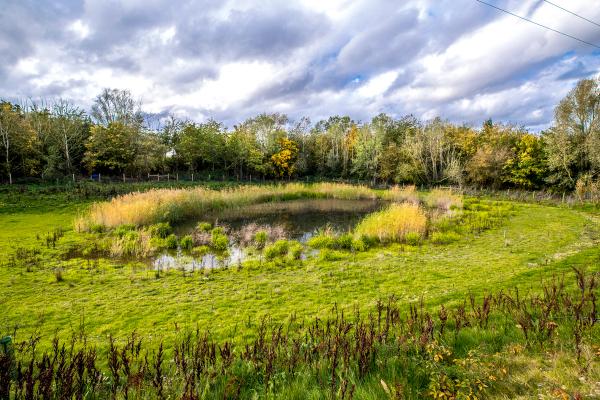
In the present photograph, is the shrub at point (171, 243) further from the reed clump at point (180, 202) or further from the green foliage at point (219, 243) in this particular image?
the reed clump at point (180, 202)

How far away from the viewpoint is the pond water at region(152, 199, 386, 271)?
11117 millimetres

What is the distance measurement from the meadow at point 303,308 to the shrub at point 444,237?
Answer: 3.4 inches

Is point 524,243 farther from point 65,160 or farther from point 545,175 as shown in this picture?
point 65,160

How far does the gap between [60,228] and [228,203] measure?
1059 centimetres

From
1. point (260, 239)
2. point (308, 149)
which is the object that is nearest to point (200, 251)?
point (260, 239)

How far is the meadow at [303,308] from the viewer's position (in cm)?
293

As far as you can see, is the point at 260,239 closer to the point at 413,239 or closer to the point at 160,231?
the point at 160,231

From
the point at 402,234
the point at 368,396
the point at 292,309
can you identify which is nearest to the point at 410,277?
the point at 292,309

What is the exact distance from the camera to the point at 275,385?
3.12m

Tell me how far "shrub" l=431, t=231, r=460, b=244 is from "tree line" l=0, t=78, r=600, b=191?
1855cm

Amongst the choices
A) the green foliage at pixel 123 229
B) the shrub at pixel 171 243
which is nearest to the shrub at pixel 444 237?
the shrub at pixel 171 243

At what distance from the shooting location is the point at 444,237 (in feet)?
44.4

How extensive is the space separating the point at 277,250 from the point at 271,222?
→ 7.19 m

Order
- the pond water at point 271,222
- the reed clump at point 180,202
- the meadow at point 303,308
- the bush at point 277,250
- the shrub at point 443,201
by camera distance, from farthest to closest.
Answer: the shrub at point 443,201 < the reed clump at point 180,202 < the bush at point 277,250 < the pond water at point 271,222 < the meadow at point 303,308
